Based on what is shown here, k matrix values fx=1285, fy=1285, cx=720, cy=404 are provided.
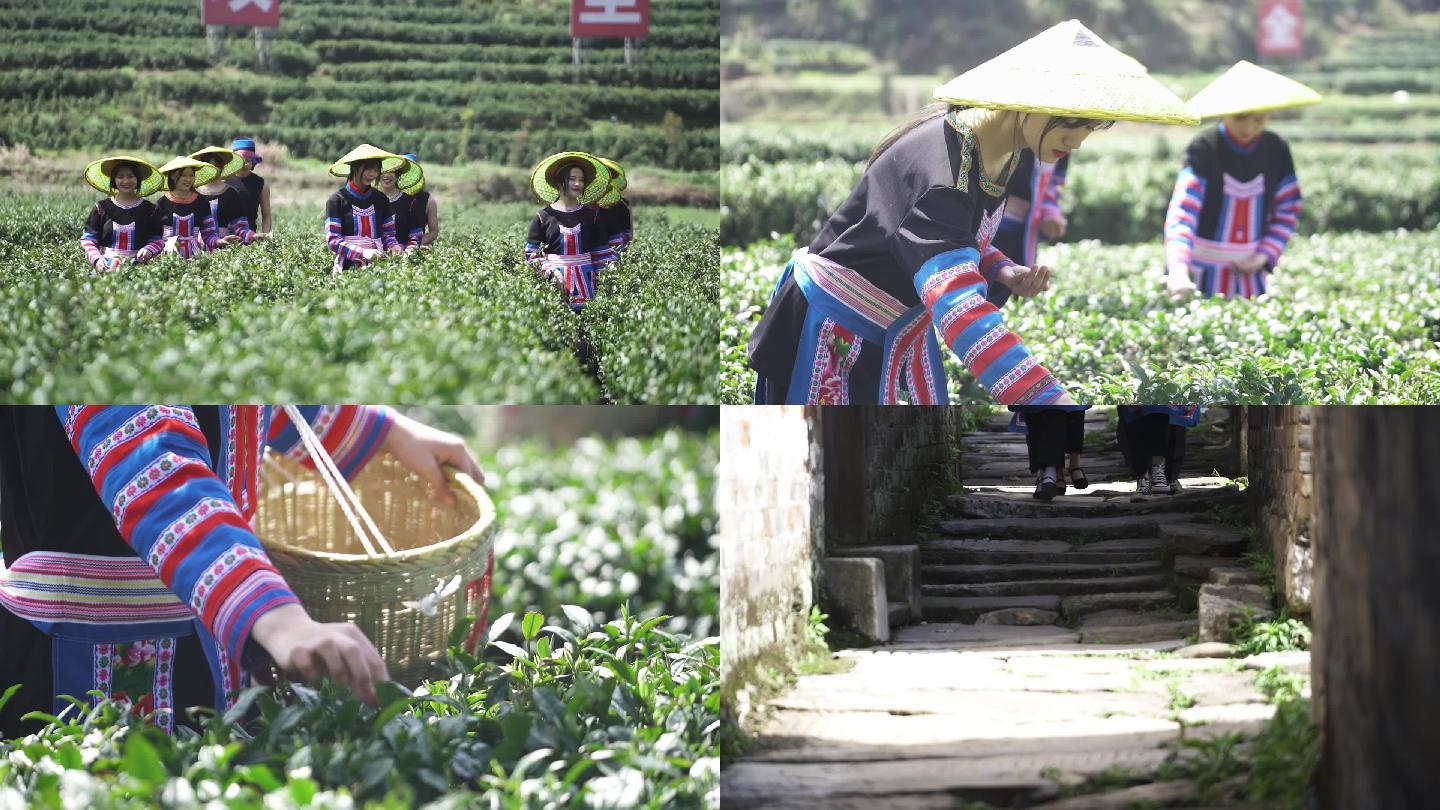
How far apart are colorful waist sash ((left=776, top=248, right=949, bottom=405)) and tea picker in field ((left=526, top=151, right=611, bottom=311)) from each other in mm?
625

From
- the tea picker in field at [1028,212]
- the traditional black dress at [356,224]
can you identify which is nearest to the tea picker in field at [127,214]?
the traditional black dress at [356,224]

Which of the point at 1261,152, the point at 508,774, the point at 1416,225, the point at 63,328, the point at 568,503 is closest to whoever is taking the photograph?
the point at 508,774

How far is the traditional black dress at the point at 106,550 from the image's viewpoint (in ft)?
11.8

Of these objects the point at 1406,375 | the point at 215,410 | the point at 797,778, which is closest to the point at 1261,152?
the point at 1406,375

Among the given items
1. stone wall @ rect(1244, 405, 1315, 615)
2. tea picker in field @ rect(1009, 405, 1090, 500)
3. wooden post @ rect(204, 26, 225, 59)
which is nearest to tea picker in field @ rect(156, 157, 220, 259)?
wooden post @ rect(204, 26, 225, 59)

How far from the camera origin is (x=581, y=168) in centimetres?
405

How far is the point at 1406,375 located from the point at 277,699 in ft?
12.4

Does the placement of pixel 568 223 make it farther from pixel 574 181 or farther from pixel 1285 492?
pixel 1285 492

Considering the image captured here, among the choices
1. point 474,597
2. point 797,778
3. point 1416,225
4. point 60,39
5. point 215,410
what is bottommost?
point 797,778

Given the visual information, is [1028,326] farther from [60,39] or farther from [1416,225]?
[60,39]

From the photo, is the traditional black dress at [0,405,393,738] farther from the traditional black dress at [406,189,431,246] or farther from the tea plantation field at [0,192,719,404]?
the traditional black dress at [406,189,431,246]

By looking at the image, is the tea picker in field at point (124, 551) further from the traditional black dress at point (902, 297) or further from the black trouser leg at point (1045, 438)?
the black trouser leg at point (1045, 438)

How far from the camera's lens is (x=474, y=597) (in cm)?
419

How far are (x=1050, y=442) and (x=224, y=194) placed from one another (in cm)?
272
